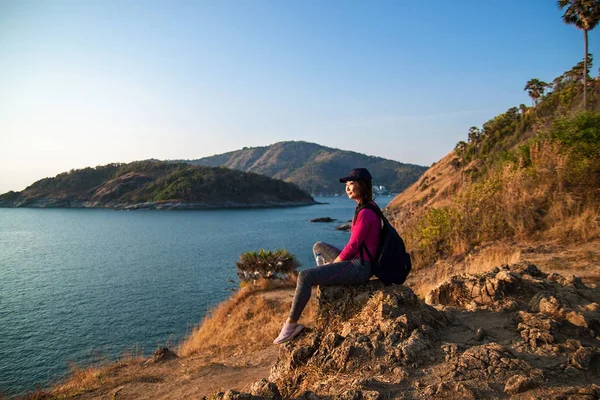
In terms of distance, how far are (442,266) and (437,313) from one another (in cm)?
638

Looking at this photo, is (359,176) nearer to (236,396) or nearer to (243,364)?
(236,396)

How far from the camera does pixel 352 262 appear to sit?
459 cm

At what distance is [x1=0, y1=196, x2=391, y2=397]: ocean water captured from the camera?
48.4 ft

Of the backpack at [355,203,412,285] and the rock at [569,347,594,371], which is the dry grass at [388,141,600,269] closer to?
the rock at [569,347,594,371]

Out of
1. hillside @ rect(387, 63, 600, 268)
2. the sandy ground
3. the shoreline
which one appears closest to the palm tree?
hillside @ rect(387, 63, 600, 268)

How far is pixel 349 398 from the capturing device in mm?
3195

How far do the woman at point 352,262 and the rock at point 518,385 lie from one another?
187 cm

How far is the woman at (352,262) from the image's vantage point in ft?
14.5

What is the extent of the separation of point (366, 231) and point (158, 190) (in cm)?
13577

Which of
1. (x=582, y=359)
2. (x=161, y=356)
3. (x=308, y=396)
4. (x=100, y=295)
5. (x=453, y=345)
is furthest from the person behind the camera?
(x=100, y=295)

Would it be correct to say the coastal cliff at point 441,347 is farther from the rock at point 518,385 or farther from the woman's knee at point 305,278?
the woman's knee at point 305,278

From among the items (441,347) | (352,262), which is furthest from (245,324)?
(441,347)

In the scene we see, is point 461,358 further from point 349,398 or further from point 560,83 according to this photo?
point 560,83

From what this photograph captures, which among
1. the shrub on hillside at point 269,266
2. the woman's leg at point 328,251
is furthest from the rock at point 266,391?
the shrub on hillside at point 269,266
